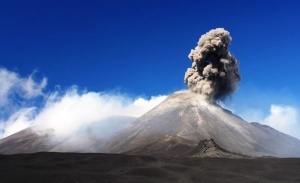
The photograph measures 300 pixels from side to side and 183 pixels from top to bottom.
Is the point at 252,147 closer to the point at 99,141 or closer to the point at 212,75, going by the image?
the point at 212,75

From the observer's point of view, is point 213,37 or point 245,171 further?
point 213,37

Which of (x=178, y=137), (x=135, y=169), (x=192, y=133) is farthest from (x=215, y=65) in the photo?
(x=135, y=169)

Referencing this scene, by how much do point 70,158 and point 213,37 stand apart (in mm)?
88092

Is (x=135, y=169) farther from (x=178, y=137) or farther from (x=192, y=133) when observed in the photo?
(x=192, y=133)

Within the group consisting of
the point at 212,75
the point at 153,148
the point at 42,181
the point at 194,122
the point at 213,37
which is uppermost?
the point at 213,37

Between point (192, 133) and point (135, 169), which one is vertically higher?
point (192, 133)

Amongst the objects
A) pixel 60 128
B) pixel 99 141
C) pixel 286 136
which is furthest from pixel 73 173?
pixel 60 128

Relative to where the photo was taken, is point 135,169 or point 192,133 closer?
point 135,169

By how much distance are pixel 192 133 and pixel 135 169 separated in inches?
2859

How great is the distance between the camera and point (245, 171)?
2598 inches

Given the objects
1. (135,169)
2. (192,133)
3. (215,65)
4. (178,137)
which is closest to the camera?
(135,169)

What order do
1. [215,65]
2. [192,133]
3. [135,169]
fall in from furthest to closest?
[215,65]
[192,133]
[135,169]

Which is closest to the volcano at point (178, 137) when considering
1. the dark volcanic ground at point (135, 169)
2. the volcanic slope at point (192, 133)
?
the volcanic slope at point (192, 133)

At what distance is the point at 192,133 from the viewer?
134000mm
